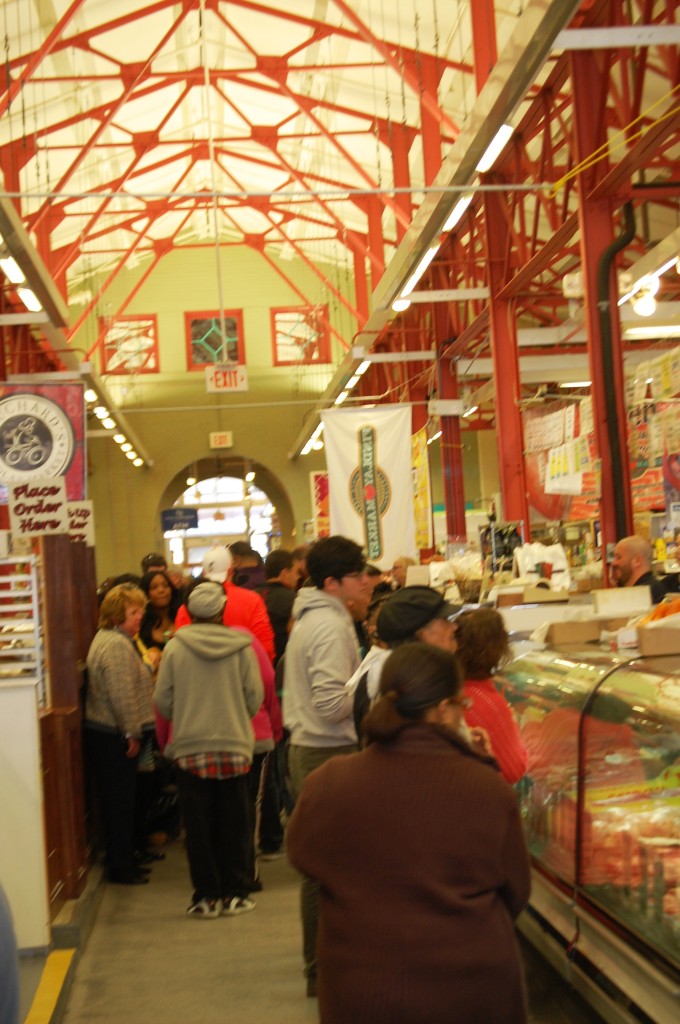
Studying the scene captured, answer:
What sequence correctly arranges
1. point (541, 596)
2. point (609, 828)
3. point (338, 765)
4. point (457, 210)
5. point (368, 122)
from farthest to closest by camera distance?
point (368, 122)
point (457, 210)
point (541, 596)
point (609, 828)
point (338, 765)

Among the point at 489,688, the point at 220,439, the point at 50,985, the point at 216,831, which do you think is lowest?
the point at 50,985

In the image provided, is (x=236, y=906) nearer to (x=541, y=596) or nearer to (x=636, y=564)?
(x=541, y=596)

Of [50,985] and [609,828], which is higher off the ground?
[609,828]

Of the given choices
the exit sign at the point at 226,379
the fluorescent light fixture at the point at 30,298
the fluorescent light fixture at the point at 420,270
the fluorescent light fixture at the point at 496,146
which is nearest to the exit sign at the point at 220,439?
the exit sign at the point at 226,379

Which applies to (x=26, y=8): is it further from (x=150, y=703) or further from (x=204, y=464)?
(x=204, y=464)

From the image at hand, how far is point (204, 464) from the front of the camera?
3184 centimetres

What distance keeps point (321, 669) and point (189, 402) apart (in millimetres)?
24497

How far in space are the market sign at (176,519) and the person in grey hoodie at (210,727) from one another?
22834 millimetres

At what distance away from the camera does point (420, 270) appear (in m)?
10.5

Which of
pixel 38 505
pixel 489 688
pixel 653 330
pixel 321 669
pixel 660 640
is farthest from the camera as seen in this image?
pixel 653 330

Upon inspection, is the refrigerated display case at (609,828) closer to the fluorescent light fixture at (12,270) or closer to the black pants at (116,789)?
the black pants at (116,789)

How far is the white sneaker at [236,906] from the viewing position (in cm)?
661

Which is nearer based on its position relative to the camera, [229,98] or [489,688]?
[489,688]

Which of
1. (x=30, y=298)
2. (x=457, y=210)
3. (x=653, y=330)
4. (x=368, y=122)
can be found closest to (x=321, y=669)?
(x=457, y=210)
